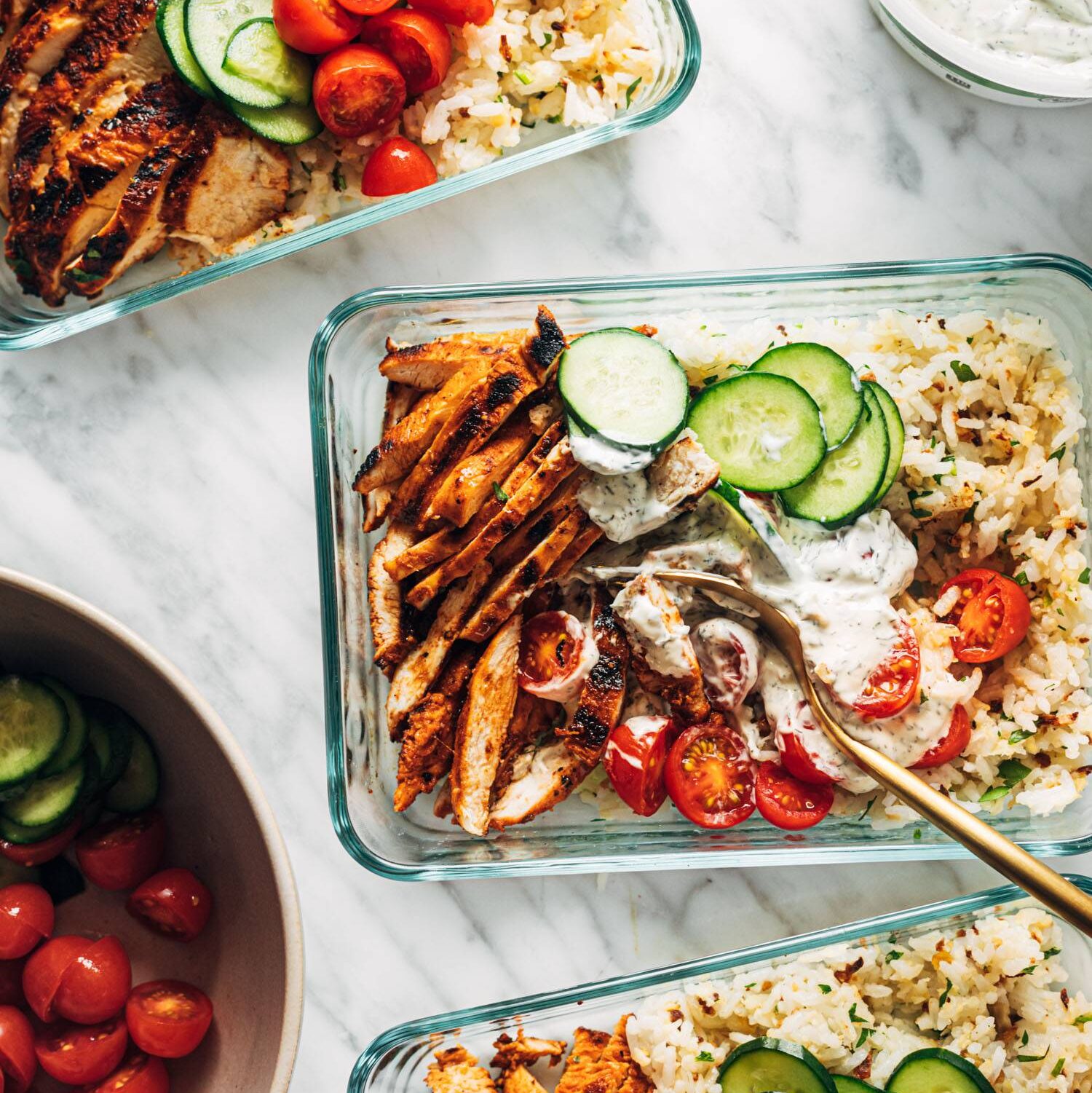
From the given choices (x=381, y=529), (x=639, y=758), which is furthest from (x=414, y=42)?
(x=639, y=758)

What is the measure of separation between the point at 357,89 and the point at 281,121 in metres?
0.20

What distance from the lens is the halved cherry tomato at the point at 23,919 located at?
2.22m

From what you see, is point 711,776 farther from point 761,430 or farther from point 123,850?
point 123,850

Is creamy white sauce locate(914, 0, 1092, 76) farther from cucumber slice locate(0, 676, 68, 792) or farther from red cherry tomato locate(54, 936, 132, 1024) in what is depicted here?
red cherry tomato locate(54, 936, 132, 1024)

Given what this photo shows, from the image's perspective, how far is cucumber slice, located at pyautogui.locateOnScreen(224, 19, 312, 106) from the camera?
246 cm

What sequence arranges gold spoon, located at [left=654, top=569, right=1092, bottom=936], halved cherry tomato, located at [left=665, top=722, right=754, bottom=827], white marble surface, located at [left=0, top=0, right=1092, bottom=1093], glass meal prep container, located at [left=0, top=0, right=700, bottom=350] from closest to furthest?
gold spoon, located at [left=654, top=569, right=1092, bottom=936] → halved cherry tomato, located at [left=665, top=722, right=754, bottom=827] → glass meal prep container, located at [left=0, top=0, right=700, bottom=350] → white marble surface, located at [left=0, top=0, right=1092, bottom=1093]

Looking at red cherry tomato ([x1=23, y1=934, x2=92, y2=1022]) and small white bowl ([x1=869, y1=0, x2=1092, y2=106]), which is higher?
small white bowl ([x1=869, y1=0, x2=1092, y2=106])

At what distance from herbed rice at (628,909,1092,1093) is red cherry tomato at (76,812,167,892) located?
1.10m

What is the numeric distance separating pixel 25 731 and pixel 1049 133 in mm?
2679

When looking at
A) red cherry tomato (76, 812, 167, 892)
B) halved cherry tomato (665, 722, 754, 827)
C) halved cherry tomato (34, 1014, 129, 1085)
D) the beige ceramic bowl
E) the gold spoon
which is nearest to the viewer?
the gold spoon

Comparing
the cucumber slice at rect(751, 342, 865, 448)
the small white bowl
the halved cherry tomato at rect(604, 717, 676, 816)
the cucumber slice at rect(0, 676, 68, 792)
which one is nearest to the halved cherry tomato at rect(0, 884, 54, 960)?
the cucumber slice at rect(0, 676, 68, 792)

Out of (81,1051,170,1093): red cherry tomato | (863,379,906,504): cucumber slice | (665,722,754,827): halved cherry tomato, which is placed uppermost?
(863,379,906,504): cucumber slice

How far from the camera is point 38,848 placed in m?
2.30

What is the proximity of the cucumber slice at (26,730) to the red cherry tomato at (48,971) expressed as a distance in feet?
1.17
